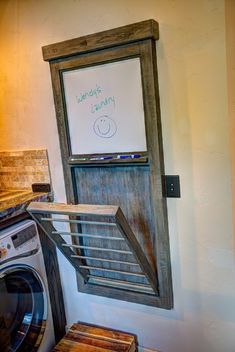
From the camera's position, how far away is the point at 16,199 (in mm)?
1641

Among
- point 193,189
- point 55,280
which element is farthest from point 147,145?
point 55,280

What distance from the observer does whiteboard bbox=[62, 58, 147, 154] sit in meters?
1.41

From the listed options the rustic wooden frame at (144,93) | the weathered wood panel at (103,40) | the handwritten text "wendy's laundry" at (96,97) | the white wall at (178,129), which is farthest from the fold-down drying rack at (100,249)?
the weathered wood panel at (103,40)

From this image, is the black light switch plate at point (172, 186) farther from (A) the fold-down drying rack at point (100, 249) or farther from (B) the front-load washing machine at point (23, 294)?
(B) the front-load washing machine at point (23, 294)

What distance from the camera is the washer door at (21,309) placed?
1542 millimetres

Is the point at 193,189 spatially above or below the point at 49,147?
below

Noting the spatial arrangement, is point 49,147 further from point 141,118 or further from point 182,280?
point 182,280

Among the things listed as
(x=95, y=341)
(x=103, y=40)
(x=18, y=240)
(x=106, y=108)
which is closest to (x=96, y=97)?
(x=106, y=108)

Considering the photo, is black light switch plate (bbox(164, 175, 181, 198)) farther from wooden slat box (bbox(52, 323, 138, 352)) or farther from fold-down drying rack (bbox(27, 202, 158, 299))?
wooden slat box (bbox(52, 323, 138, 352))

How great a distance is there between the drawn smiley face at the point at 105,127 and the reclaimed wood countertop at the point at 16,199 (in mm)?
529

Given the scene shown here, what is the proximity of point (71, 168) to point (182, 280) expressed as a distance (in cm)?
85

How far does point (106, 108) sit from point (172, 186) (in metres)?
0.52

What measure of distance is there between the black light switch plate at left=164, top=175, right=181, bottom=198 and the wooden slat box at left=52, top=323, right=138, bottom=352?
925 mm

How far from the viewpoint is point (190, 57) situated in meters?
1.28
